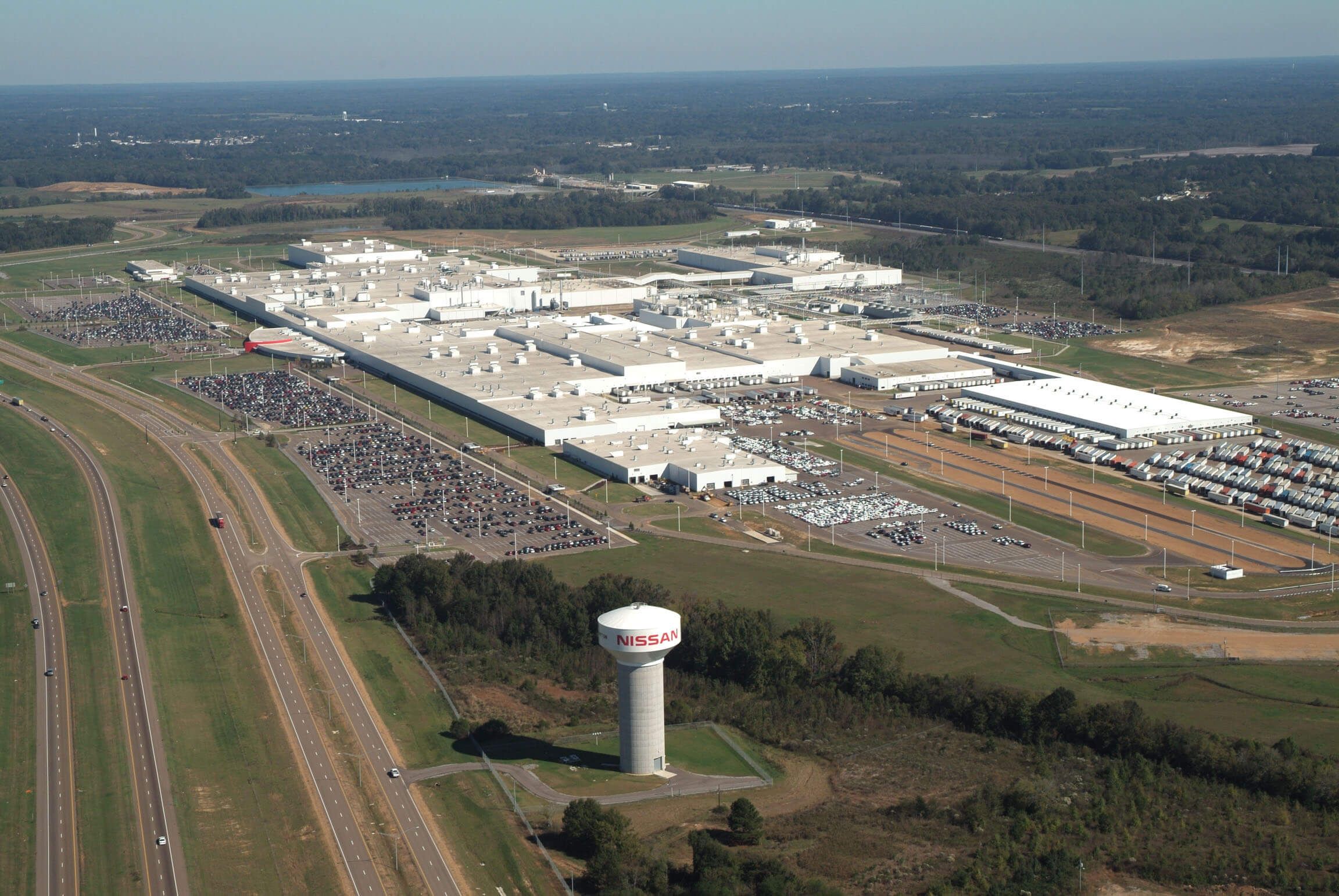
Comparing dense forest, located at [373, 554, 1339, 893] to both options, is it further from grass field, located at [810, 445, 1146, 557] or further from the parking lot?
grass field, located at [810, 445, 1146, 557]

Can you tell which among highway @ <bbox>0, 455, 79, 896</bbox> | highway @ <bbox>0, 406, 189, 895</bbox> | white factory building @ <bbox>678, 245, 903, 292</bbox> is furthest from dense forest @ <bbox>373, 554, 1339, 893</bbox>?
white factory building @ <bbox>678, 245, 903, 292</bbox>

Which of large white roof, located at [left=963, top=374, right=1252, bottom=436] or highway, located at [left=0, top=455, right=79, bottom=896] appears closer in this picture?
highway, located at [left=0, top=455, right=79, bottom=896]

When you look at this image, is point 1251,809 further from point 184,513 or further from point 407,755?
point 184,513

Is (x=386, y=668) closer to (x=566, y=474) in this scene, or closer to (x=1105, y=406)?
(x=566, y=474)

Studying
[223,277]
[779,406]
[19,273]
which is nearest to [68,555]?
[779,406]

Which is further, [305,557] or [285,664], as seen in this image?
[305,557]

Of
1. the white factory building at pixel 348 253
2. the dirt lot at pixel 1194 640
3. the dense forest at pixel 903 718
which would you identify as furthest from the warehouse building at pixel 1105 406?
the white factory building at pixel 348 253
